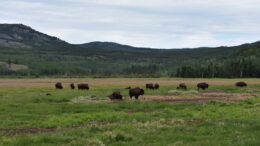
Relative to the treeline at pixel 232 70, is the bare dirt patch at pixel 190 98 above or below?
below

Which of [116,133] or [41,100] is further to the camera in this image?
[41,100]

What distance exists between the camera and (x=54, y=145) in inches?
503

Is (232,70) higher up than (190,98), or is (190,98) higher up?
(232,70)

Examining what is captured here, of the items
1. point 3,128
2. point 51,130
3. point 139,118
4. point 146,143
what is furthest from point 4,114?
point 146,143

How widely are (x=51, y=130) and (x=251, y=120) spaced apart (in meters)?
9.32

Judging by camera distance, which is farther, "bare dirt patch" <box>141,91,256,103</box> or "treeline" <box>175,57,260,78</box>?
"treeline" <box>175,57,260,78</box>

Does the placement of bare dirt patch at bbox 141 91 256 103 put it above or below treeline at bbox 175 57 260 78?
below

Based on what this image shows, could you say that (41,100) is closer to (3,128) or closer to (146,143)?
(3,128)

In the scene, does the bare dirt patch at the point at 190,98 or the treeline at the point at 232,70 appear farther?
the treeline at the point at 232,70

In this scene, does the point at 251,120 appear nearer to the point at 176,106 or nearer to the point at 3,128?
the point at 176,106

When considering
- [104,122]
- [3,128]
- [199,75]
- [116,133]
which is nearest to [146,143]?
[116,133]

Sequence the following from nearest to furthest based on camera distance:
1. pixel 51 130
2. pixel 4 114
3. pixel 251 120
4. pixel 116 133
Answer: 1. pixel 116 133
2. pixel 51 130
3. pixel 251 120
4. pixel 4 114

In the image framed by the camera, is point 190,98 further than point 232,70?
No

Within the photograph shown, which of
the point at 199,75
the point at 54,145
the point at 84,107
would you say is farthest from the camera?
the point at 199,75
